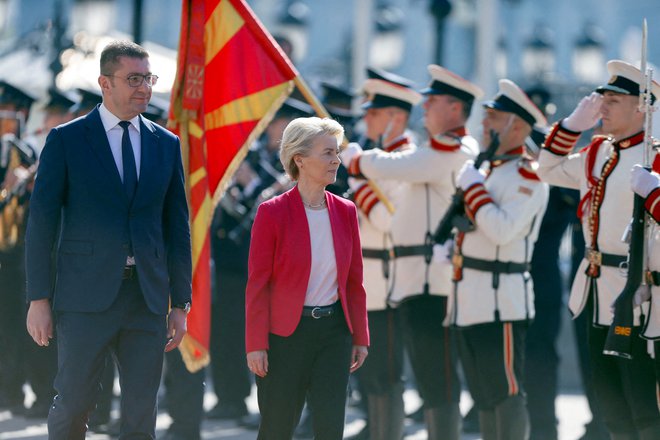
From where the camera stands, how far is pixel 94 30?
52.4 feet

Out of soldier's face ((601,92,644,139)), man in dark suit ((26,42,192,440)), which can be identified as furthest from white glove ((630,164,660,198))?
man in dark suit ((26,42,192,440))

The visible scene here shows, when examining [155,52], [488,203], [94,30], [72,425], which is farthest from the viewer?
[94,30]

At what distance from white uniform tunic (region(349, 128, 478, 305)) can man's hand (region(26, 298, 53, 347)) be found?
103 inches

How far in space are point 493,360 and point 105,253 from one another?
2.40m

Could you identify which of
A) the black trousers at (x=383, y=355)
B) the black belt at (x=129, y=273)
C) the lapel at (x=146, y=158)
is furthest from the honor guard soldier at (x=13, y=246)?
the black belt at (x=129, y=273)

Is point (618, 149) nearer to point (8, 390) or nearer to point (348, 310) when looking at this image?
point (348, 310)

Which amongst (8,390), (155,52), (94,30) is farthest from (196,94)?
(94,30)

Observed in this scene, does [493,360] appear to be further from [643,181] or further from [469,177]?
[643,181]

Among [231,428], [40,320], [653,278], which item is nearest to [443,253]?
[653,278]

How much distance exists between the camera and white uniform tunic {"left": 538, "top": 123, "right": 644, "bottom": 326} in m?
6.64

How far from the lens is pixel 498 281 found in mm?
7449

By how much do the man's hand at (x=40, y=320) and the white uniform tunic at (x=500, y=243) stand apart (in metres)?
2.43

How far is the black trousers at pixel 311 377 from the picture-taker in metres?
5.95

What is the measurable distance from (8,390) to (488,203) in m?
4.74
